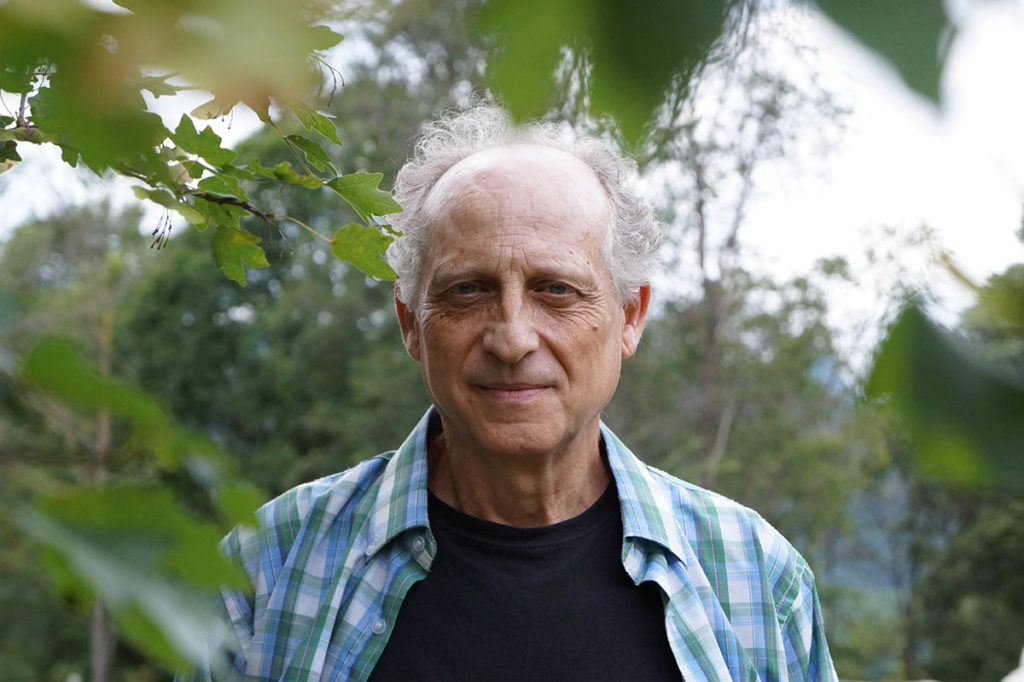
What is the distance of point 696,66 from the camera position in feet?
0.68

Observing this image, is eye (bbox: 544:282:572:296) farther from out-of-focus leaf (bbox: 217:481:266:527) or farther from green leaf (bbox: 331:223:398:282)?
out-of-focus leaf (bbox: 217:481:266:527)

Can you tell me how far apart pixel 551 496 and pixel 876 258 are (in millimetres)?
1241

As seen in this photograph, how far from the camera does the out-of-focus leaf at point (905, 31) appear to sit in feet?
0.57

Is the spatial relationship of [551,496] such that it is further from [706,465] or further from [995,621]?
[995,621]

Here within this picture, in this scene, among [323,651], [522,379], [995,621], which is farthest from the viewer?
[995,621]

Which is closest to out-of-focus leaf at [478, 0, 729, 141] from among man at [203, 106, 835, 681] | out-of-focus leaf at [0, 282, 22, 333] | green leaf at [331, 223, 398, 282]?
out-of-focus leaf at [0, 282, 22, 333]

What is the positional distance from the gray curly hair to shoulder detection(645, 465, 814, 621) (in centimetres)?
34

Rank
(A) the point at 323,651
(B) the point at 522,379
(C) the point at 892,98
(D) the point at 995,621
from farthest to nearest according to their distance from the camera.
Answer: (D) the point at 995,621
(B) the point at 522,379
(A) the point at 323,651
(C) the point at 892,98

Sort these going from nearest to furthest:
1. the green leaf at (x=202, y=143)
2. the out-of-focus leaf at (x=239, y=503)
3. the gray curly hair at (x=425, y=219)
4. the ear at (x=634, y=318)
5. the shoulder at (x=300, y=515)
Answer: the out-of-focus leaf at (x=239, y=503) < the green leaf at (x=202, y=143) < the shoulder at (x=300, y=515) < the gray curly hair at (x=425, y=219) < the ear at (x=634, y=318)

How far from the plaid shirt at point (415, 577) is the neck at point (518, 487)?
6 centimetres

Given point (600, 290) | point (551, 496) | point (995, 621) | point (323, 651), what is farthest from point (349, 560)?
point (995, 621)

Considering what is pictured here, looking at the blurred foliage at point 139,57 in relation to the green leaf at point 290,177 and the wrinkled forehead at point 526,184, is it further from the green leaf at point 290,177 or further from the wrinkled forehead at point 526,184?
the wrinkled forehead at point 526,184

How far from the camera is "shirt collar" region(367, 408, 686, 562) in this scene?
1390 millimetres

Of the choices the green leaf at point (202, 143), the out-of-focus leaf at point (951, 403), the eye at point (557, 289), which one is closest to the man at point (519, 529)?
the eye at point (557, 289)
